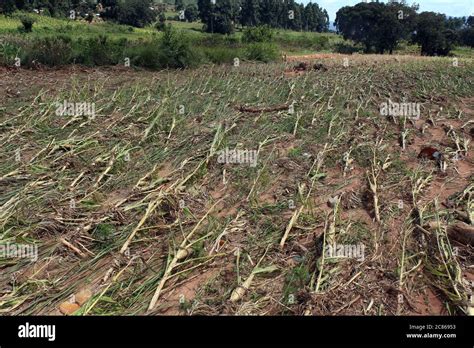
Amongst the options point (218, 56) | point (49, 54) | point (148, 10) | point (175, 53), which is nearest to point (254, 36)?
point (218, 56)

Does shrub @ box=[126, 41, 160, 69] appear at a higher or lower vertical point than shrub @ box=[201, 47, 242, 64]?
lower

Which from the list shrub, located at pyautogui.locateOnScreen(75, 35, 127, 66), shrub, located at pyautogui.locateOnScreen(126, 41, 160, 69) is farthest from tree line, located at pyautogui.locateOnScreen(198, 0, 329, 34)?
Answer: shrub, located at pyautogui.locateOnScreen(75, 35, 127, 66)

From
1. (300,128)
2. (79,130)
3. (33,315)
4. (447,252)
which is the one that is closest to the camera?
(33,315)

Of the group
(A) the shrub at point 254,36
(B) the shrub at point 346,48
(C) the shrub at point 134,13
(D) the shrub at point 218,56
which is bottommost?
(D) the shrub at point 218,56

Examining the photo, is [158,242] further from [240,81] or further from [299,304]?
[240,81]

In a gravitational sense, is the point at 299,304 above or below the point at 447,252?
below

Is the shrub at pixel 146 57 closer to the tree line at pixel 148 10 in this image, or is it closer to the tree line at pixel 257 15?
the tree line at pixel 148 10

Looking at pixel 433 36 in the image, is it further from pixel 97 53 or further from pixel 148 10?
pixel 97 53

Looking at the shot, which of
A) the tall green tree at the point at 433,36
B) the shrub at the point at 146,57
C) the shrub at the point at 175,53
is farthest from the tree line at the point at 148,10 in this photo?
the shrub at the point at 146,57

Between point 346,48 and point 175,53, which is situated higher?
point 346,48

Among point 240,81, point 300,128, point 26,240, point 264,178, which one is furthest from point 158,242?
point 240,81

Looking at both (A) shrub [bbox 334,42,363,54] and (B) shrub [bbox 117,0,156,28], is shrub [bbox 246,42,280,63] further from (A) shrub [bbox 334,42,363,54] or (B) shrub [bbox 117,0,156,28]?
(B) shrub [bbox 117,0,156,28]
